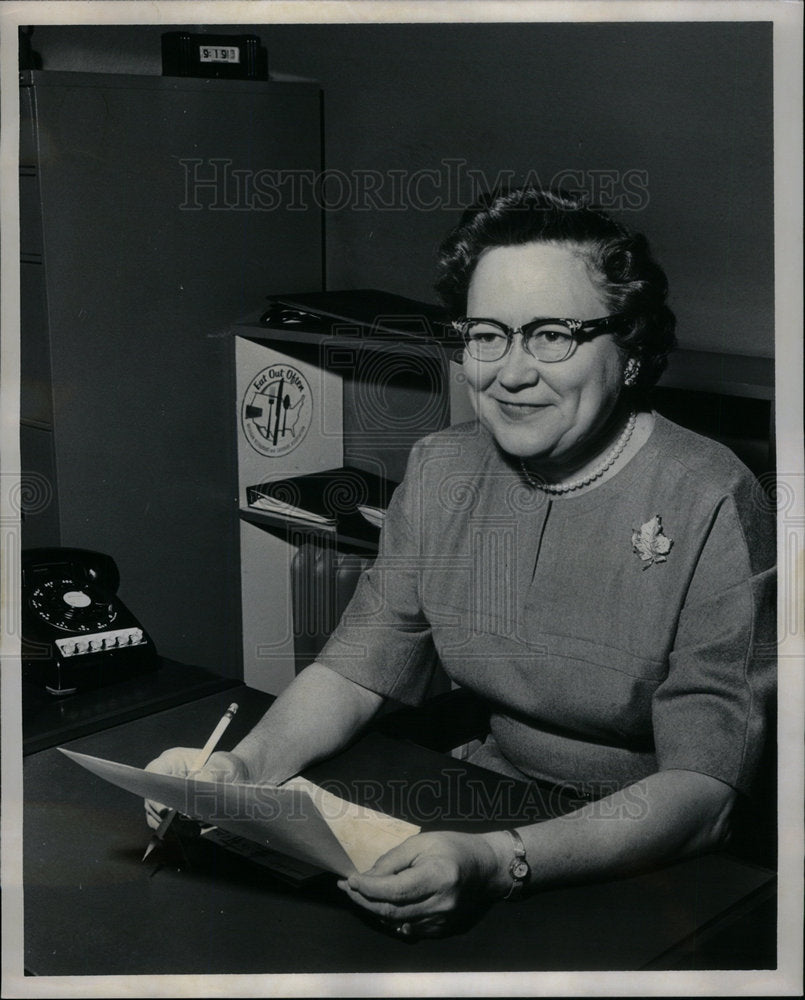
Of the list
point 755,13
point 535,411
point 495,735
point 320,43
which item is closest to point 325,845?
point 495,735

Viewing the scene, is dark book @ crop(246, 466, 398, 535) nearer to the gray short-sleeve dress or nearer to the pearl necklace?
the gray short-sleeve dress

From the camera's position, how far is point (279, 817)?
101 centimetres

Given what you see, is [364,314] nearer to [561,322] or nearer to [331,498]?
[331,498]

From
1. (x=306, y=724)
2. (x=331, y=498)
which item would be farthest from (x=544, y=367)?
(x=331, y=498)

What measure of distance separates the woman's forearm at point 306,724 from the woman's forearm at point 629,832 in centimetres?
30

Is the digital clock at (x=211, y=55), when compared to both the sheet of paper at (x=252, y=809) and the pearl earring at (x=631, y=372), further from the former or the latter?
the sheet of paper at (x=252, y=809)

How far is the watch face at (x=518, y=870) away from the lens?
107 cm

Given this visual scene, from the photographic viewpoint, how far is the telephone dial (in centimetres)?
146

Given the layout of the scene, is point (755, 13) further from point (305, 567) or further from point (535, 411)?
point (305, 567)

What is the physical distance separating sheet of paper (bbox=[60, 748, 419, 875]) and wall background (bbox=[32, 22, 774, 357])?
970 millimetres

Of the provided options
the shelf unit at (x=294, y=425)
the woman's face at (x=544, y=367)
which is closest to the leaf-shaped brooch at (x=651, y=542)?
the woman's face at (x=544, y=367)

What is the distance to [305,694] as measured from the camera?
1.38m

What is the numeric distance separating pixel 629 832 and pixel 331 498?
1.09 metres

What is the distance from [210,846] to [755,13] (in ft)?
3.78
